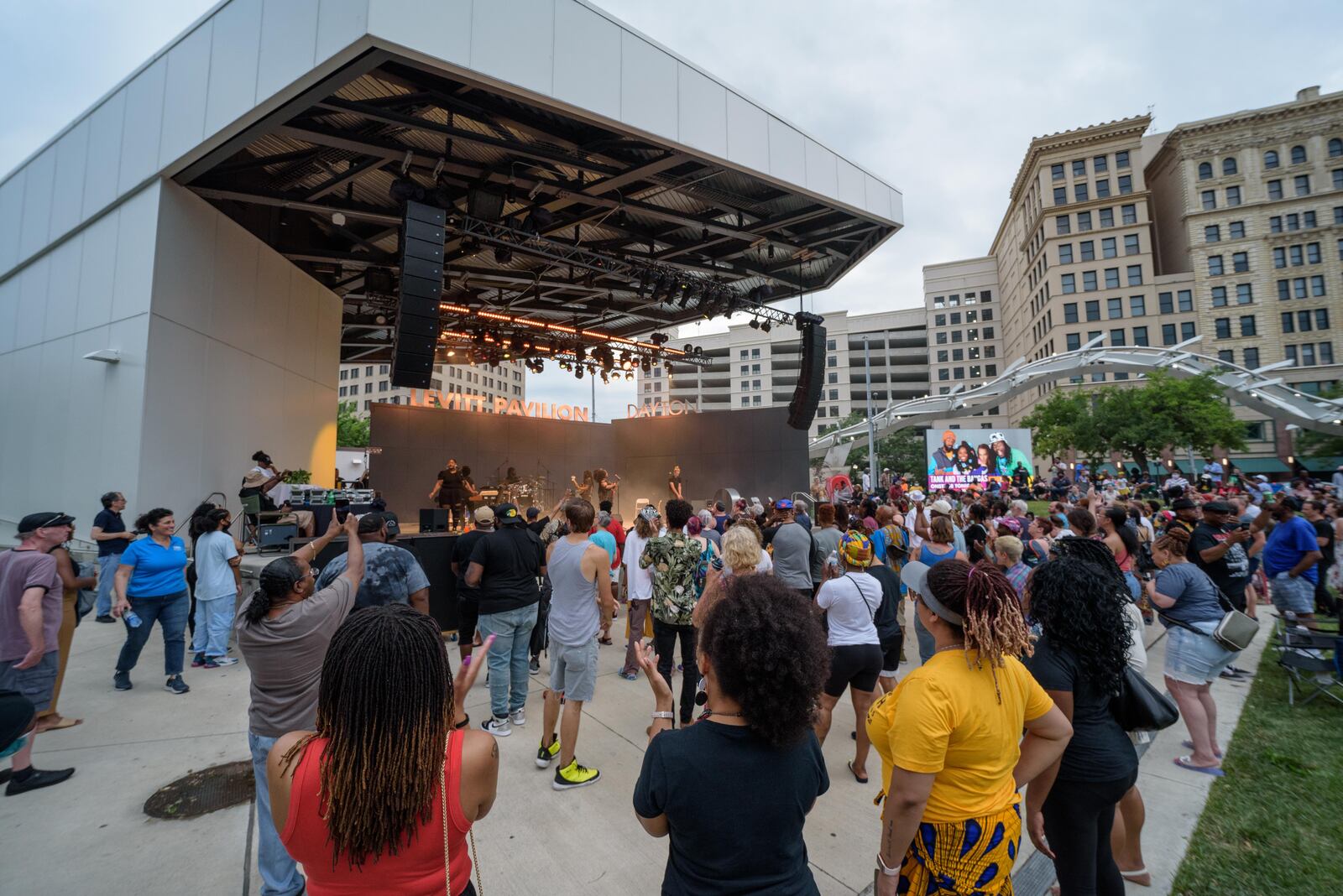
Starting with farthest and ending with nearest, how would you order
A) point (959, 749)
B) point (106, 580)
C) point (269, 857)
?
point (106, 580) < point (269, 857) < point (959, 749)

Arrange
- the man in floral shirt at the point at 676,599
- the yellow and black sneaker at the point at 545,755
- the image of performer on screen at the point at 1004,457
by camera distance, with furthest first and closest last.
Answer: the image of performer on screen at the point at 1004,457 → the man in floral shirt at the point at 676,599 → the yellow and black sneaker at the point at 545,755

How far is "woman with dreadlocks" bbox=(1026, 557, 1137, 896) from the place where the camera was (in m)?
2.10

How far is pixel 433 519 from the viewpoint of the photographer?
34.1 feet

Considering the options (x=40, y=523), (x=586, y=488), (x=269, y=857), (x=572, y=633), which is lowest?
(x=269, y=857)

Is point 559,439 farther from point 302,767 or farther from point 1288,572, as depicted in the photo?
point 302,767

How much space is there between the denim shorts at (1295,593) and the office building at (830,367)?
216 ft

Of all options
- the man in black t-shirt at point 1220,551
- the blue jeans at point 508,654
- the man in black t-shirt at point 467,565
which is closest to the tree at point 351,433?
the man in black t-shirt at point 467,565

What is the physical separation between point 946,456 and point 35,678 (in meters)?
24.4

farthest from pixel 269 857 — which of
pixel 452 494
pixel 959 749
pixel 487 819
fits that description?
pixel 452 494

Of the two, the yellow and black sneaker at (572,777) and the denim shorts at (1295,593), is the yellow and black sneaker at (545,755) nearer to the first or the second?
the yellow and black sneaker at (572,777)

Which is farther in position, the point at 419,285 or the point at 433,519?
the point at 433,519

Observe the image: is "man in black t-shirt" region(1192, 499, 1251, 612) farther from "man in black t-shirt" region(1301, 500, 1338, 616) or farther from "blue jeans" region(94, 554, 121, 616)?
"blue jeans" region(94, 554, 121, 616)

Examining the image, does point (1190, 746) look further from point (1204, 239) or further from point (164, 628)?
point (1204, 239)

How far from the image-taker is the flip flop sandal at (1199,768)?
3.87 meters
